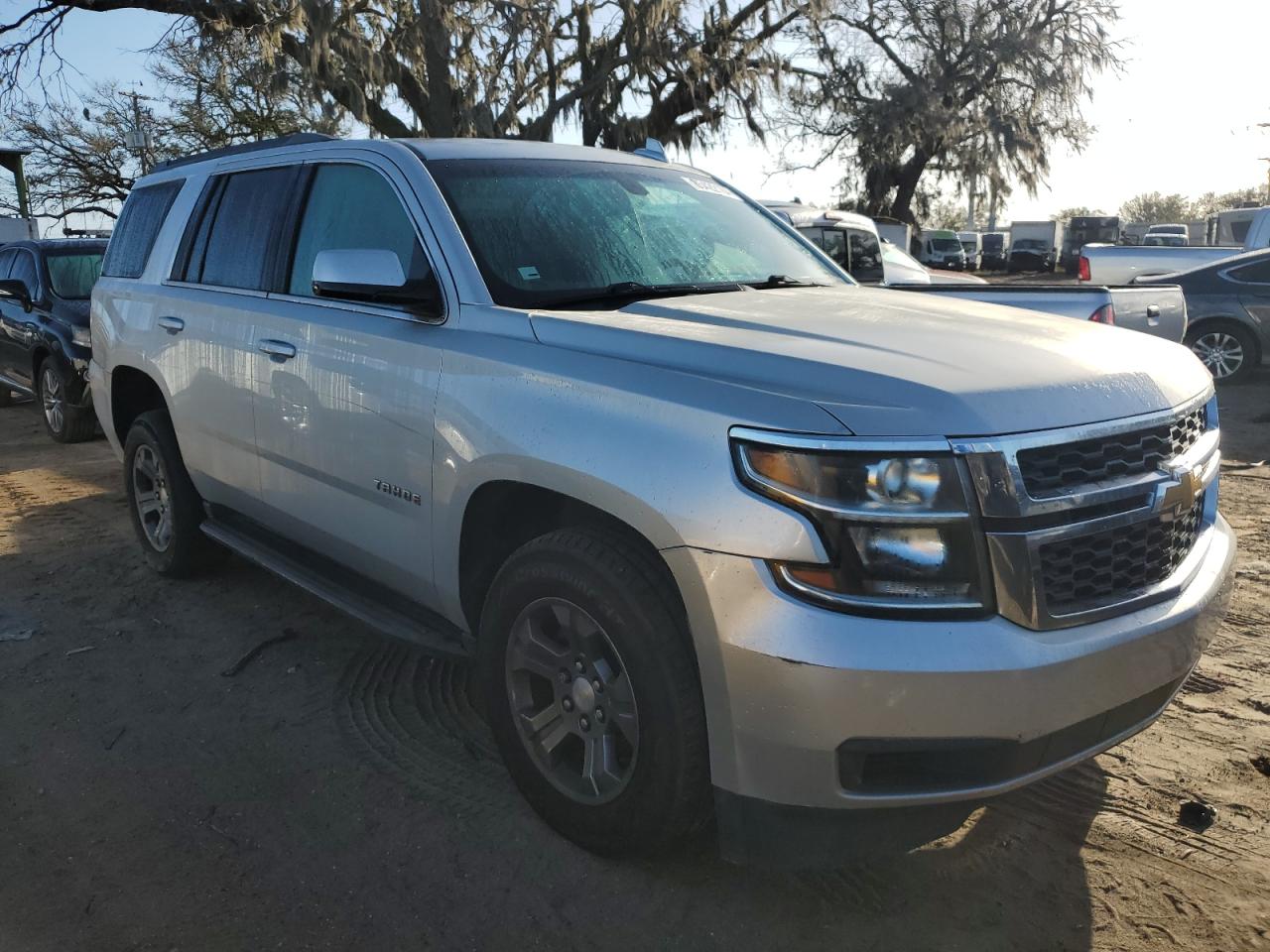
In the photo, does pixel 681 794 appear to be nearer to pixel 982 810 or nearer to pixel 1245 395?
pixel 982 810

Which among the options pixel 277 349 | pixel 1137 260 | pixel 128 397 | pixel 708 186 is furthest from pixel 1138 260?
pixel 277 349

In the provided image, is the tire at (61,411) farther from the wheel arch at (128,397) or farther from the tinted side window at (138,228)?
the wheel arch at (128,397)

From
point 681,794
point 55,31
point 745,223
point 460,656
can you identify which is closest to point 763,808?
point 681,794

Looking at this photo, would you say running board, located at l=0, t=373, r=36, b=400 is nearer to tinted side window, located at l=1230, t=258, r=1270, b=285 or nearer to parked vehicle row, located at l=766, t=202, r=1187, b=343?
parked vehicle row, located at l=766, t=202, r=1187, b=343

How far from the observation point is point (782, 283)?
3.75m

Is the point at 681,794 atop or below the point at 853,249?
below

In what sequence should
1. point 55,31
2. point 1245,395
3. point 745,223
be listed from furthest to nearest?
1. point 55,31
2. point 1245,395
3. point 745,223

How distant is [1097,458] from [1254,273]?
1097 centimetres

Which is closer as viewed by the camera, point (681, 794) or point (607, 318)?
point (681, 794)

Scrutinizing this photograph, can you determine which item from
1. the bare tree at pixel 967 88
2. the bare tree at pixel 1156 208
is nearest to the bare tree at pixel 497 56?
the bare tree at pixel 967 88

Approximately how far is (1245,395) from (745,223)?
912 centimetres

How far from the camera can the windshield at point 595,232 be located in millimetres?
3305

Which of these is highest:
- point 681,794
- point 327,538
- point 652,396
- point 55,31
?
point 55,31

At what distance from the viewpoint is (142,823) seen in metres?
3.11
